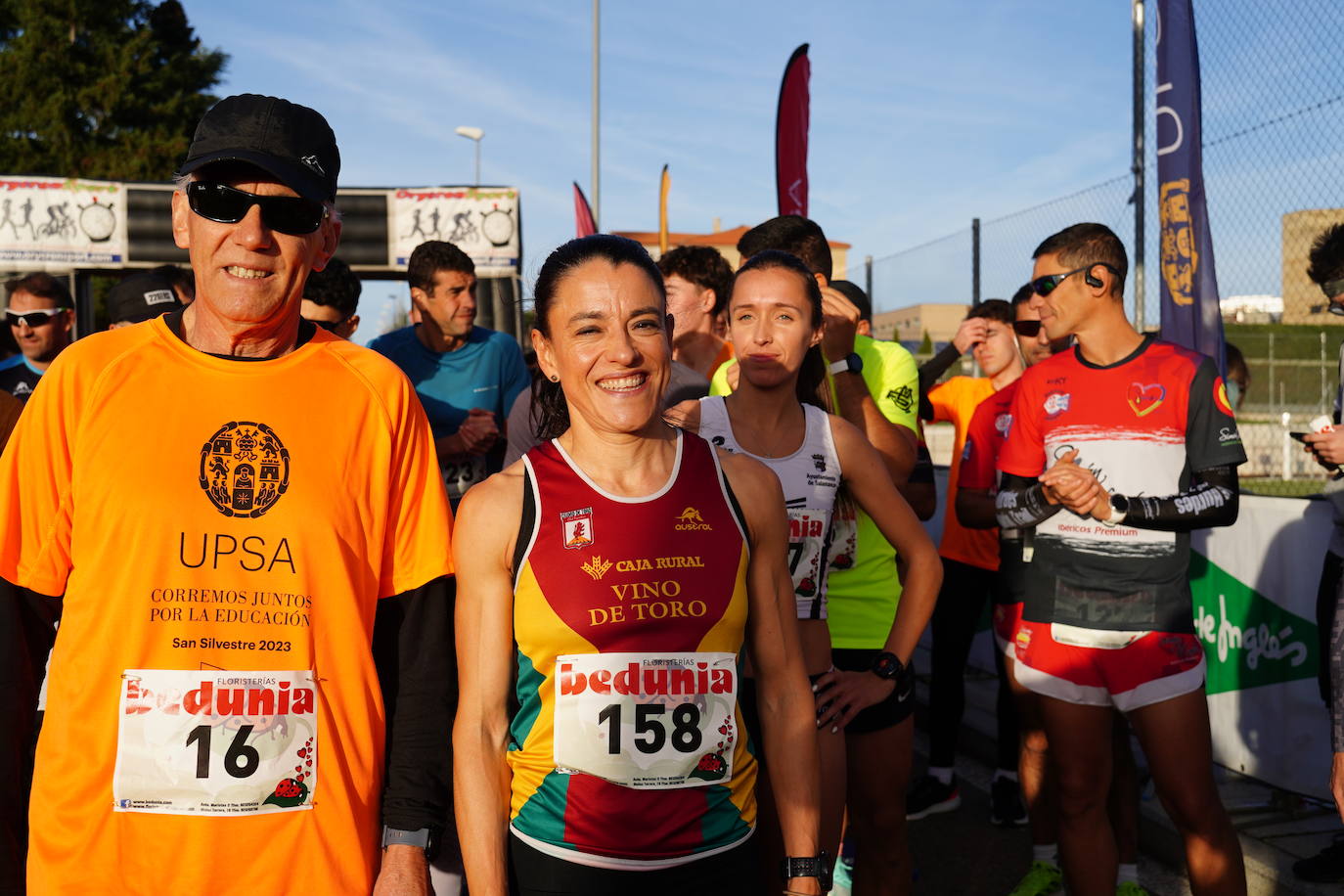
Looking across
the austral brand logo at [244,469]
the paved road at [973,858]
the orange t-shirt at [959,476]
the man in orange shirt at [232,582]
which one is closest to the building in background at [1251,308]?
the orange t-shirt at [959,476]

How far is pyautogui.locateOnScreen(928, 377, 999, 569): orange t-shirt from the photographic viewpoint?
5926 millimetres

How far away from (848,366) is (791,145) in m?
7.55

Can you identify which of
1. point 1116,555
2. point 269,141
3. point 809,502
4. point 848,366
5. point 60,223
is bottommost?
point 1116,555

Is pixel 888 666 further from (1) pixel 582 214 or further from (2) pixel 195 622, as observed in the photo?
(1) pixel 582 214

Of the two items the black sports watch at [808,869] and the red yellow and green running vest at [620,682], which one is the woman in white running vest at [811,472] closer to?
the black sports watch at [808,869]

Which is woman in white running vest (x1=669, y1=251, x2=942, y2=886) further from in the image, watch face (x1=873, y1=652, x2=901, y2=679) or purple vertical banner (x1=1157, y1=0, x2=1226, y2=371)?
purple vertical banner (x1=1157, y1=0, x2=1226, y2=371)

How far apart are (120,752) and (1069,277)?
333 cm

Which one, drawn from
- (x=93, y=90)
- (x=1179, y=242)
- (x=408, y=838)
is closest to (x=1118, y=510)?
(x=408, y=838)

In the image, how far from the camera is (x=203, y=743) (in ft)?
6.35

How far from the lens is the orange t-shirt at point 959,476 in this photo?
5926 mm

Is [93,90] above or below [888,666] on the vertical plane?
above

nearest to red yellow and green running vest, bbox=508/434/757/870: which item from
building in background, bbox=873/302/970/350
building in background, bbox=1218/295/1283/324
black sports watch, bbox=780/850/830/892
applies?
black sports watch, bbox=780/850/830/892

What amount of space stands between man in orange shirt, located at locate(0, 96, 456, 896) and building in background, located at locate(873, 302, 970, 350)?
11.0 m

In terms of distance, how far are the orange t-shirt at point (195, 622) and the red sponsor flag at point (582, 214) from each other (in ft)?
52.6
